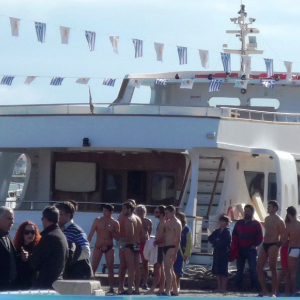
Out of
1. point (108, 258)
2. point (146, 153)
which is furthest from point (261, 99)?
point (108, 258)

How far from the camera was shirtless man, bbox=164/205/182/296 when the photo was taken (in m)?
11.9

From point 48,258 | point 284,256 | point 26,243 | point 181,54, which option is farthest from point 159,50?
point 48,258

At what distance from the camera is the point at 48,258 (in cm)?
714

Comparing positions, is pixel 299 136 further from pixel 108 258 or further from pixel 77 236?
pixel 77 236

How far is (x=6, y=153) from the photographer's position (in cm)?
1820

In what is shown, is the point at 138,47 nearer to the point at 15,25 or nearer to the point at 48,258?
the point at 15,25

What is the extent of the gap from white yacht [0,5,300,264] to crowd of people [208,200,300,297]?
1574 millimetres

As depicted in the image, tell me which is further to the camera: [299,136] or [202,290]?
[299,136]

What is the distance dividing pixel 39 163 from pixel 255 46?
7041 mm

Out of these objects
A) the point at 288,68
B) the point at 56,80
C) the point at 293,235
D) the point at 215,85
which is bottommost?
the point at 293,235

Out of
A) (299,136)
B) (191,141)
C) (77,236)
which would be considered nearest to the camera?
(77,236)

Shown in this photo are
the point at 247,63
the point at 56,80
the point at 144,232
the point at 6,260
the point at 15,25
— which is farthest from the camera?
→ the point at 247,63

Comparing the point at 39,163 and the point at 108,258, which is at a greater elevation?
the point at 39,163

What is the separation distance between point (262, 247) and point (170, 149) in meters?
3.38
